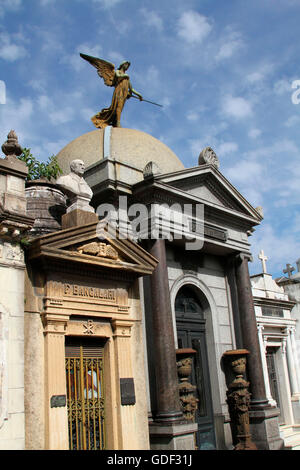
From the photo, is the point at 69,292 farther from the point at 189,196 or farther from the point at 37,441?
the point at 189,196

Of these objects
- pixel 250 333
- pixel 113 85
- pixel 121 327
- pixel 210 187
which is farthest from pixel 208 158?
pixel 121 327

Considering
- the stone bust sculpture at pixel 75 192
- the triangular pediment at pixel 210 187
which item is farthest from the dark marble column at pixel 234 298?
the stone bust sculpture at pixel 75 192

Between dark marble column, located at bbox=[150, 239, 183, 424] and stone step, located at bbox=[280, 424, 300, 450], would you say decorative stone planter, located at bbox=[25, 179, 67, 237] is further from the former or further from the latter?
stone step, located at bbox=[280, 424, 300, 450]

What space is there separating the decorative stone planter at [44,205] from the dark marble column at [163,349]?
2.16 meters

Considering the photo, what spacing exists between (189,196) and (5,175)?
4829 mm

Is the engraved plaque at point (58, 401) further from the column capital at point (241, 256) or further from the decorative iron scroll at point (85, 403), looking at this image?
the column capital at point (241, 256)

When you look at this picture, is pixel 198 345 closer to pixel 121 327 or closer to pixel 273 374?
pixel 121 327

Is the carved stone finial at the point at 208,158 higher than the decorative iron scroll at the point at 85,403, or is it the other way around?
the carved stone finial at the point at 208,158

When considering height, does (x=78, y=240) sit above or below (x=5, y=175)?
below

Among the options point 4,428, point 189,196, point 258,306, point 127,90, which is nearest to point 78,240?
point 4,428

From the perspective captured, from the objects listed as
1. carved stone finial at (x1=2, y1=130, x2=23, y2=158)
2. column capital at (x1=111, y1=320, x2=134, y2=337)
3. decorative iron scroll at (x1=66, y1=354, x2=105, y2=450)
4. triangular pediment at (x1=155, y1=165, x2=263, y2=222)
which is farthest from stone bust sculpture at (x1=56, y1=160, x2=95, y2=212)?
decorative iron scroll at (x1=66, y1=354, x2=105, y2=450)

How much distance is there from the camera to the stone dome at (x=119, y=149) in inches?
469

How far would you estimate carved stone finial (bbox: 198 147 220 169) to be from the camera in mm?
12156

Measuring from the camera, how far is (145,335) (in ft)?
32.7
